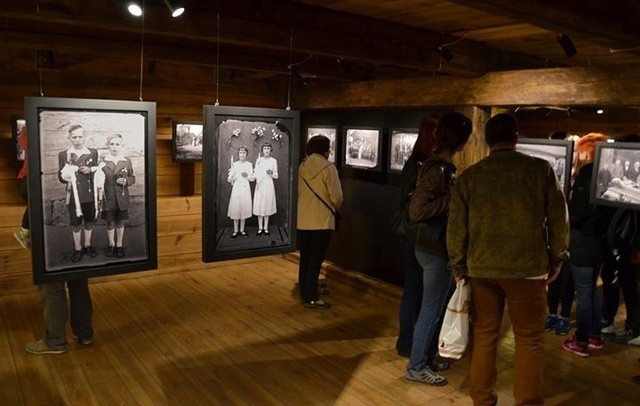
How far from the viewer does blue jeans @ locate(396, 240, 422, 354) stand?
11.8 feet

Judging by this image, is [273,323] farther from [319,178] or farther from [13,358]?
[13,358]

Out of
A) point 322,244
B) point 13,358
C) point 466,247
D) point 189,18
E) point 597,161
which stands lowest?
point 13,358

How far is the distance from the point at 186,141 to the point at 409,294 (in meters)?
3.43

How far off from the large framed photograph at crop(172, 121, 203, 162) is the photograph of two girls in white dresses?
2672 mm

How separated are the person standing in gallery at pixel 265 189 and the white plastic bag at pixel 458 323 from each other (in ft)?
4.56

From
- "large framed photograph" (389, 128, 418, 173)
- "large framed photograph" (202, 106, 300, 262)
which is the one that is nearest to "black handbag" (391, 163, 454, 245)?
"large framed photograph" (202, 106, 300, 262)

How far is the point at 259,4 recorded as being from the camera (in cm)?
333

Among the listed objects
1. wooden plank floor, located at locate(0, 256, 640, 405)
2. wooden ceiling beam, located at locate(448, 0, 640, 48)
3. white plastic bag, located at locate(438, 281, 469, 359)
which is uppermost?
wooden ceiling beam, located at locate(448, 0, 640, 48)

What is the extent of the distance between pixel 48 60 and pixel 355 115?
3083 millimetres

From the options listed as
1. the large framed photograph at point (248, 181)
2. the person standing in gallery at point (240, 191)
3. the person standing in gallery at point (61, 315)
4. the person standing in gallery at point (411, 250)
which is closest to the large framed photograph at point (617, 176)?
the person standing in gallery at point (411, 250)

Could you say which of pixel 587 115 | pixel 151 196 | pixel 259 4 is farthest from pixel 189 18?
pixel 587 115

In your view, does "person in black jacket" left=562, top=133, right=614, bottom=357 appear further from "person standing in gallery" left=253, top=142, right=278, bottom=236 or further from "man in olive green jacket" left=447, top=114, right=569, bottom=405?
"person standing in gallery" left=253, top=142, right=278, bottom=236

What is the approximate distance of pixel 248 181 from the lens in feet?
11.7

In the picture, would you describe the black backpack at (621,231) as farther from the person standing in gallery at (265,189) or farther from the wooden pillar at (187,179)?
the wooden pillar at (187,179)
